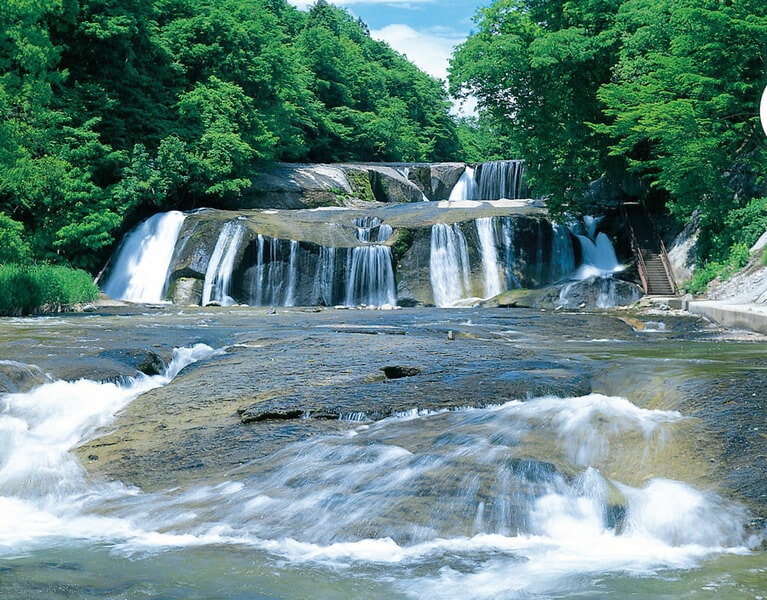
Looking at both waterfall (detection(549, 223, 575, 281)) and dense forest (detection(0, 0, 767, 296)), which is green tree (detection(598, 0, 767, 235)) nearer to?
dense forest (detection(0, 0, 767, 296))

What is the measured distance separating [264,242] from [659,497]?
1963 cm

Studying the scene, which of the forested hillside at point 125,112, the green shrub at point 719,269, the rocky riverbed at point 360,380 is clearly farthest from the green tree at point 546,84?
the rocky riverbed at point 360,380

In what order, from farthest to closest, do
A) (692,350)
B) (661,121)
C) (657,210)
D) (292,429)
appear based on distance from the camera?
(657,210)
(661,121)
(692,350)
(292,429)

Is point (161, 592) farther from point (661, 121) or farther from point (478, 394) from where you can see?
point (661, 121)

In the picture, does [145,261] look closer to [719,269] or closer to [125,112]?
[125,112]

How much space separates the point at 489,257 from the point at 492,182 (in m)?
11.9

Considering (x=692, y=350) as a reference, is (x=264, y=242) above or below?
above

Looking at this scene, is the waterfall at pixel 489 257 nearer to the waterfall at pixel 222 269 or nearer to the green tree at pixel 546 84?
the green tree at pixel 546 84

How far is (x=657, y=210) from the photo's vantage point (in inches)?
993

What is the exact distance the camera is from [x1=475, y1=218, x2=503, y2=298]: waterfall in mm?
23328

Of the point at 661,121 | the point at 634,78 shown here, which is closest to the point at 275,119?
the point at 634,78

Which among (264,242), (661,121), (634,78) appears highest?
(634,78)

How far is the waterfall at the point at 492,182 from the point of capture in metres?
33.7

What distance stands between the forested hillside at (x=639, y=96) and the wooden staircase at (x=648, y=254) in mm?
1028
